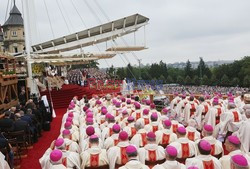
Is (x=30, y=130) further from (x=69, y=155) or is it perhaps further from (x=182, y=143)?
(x=182, y=143)

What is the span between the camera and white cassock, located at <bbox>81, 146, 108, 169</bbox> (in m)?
5.61

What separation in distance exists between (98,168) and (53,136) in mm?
7671

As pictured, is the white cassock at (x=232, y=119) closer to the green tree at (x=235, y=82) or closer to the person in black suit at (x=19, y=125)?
the person in black suit at (x=19, y=125)

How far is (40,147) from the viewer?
429 inches

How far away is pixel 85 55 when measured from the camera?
20.8 metres

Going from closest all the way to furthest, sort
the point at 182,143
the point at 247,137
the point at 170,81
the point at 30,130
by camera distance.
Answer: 1. the point at 182,143
2. the point at 247,137
3. the point at 30,130
4. the point at 170,81

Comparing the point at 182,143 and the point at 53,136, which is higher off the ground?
the point at 182,143

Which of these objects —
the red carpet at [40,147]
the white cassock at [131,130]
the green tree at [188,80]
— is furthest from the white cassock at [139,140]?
the green tree at [188,80]

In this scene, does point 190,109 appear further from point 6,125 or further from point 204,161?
point 6,125

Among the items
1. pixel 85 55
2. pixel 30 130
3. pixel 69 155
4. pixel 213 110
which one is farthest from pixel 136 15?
pixel 69 155

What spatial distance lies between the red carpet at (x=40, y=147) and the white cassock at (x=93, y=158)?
3.86 metres

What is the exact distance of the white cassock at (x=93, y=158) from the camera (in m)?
5.61

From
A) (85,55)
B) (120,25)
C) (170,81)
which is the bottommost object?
(170,81)

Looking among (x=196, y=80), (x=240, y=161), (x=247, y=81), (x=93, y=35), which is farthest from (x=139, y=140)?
(x=196, y=80)
